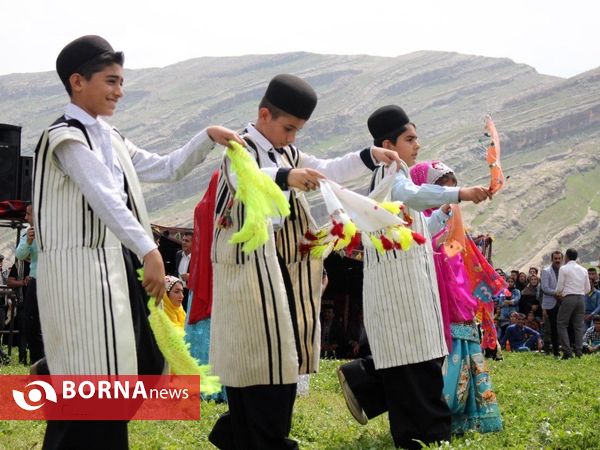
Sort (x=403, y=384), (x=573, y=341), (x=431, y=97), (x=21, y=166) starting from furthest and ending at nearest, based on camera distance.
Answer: (x=431, y=97) → (x=573, y=341) → (x=21, y=166) → (x=403, y=384)

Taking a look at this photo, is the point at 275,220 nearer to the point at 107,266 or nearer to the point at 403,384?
the point at 107,266

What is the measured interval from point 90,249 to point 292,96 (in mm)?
1467

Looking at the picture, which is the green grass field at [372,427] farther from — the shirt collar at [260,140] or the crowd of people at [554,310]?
the crowd of people at [554,310]

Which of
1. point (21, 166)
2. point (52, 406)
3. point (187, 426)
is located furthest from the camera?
point (21, 166)

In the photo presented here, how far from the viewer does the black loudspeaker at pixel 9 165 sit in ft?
46.5

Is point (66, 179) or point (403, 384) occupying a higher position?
point (66, 179)

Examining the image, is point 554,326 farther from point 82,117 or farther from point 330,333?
point 82,117

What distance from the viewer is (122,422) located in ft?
14.2

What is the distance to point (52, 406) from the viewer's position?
13.7 ft

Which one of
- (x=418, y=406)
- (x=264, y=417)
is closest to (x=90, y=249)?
(x=264, y=417)

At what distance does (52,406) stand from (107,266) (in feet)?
2.01

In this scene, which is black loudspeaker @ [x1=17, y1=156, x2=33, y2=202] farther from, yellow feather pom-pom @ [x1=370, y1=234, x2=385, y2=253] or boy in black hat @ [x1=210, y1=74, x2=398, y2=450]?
yellow feather pom-pom @ [x1=370, y1=234, x2=385, y2=253]

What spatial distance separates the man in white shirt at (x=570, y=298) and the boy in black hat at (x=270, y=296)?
13.0m

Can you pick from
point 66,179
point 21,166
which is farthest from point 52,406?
point 21,166
